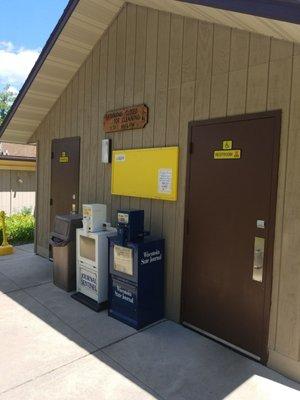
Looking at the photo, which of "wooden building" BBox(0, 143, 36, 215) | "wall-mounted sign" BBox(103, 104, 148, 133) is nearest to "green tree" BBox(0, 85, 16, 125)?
"wooden building" BBox(0, 143, 36, 215)

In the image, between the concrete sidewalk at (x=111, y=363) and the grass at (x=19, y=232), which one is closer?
the concrete sidewalk at (x=111, y=363)

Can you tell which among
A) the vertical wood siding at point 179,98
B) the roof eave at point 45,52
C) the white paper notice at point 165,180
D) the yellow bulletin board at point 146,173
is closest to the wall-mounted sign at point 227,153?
the vertical wood siding at point 179,98

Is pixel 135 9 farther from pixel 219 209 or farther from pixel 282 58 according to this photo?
pixel 219 209

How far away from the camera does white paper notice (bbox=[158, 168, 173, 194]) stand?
A: 13.6ft

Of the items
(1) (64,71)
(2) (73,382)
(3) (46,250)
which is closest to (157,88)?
(1) (64,71)

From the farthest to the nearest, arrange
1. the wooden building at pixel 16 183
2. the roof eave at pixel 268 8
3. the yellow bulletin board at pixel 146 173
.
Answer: the wooden building at pixel 16 183
the yellow bulletin board at pixel 146 173
the roof eave at pixel 268 8

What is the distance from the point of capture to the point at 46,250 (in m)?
6.91

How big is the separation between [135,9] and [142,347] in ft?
14.4

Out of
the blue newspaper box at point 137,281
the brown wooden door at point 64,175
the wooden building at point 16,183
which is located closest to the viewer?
the blue newspaper box at point 137,281

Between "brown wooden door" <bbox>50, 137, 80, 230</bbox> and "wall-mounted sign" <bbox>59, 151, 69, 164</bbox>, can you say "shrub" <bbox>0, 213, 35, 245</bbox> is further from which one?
"wall-mounted sign" <bbox>59, 151, 69, 164</bbox>

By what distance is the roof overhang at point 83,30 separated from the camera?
260cm

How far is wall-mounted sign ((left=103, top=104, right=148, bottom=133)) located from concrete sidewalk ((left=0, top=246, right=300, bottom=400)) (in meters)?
2.58

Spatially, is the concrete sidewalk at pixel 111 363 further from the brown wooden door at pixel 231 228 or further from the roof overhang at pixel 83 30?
the roof overhang at pixel 83 30

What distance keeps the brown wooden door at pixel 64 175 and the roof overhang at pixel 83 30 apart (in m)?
0.93
